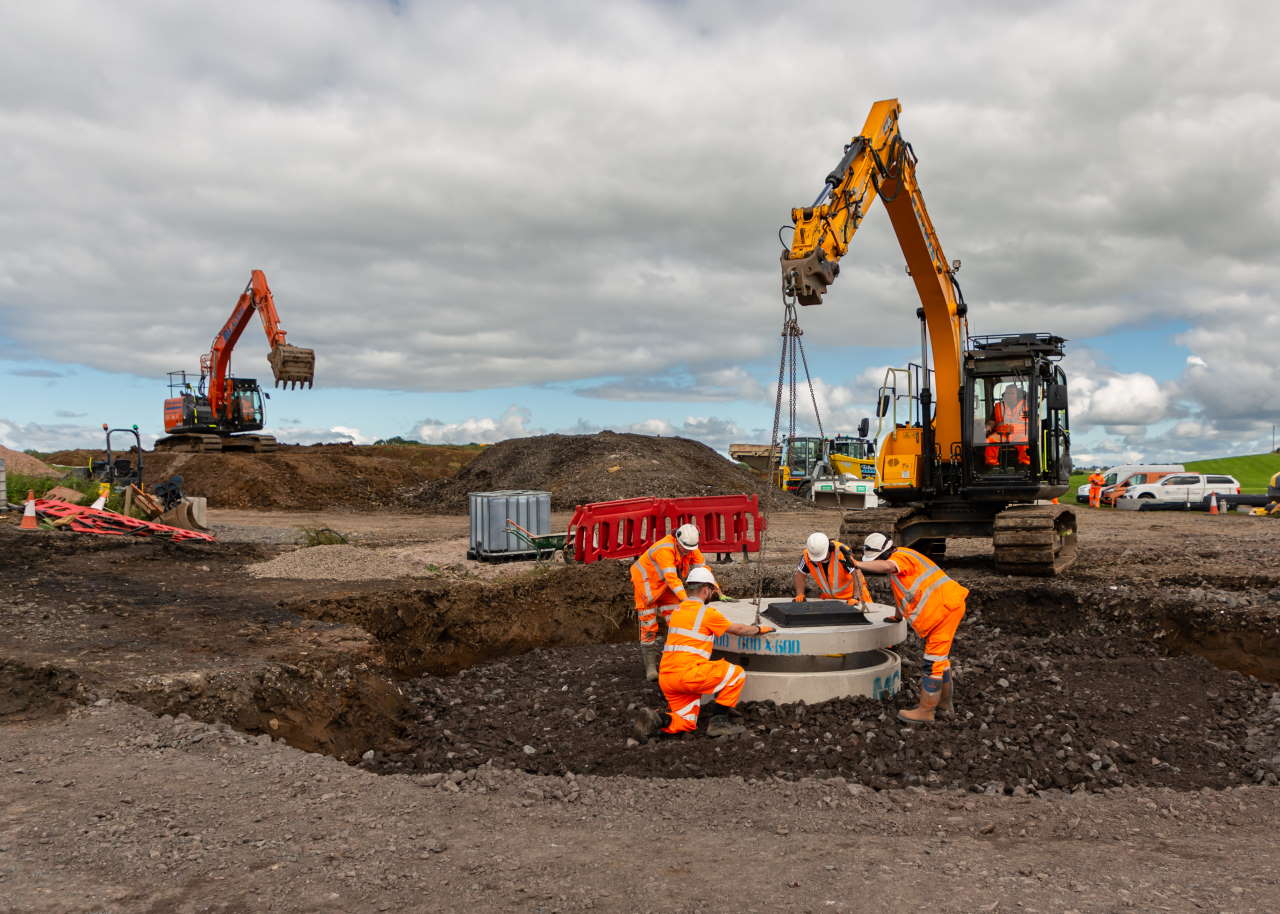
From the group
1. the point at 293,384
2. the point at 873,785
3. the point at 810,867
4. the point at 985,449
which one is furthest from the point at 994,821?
the point at 293,384

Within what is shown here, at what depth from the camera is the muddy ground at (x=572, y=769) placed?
4551 mm

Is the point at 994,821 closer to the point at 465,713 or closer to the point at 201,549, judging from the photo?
the point at 465,713

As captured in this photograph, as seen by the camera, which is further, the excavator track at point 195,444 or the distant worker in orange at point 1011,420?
the excavator track at point 195,444

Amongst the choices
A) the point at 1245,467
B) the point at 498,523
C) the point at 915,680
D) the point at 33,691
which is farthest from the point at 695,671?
the point at 1245,467

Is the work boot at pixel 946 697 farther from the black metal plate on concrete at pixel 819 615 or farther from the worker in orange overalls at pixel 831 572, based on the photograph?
the worker in orange overalls at pixel 831 572

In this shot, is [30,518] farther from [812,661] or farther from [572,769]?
[812,661]

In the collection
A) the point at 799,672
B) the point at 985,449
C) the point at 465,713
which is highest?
the point at 985,449

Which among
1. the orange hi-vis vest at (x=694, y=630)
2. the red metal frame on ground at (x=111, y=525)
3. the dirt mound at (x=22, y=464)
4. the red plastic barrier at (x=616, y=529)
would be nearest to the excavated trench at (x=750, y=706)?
the orange hi-vis vest at (x=694, y=630)

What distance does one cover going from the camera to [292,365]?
28.5m

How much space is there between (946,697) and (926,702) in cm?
28

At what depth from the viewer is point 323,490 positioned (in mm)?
33625

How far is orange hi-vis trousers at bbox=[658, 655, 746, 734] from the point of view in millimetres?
7121

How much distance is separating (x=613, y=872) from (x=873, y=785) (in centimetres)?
235

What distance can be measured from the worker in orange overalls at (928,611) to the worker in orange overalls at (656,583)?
1840 millimetres
